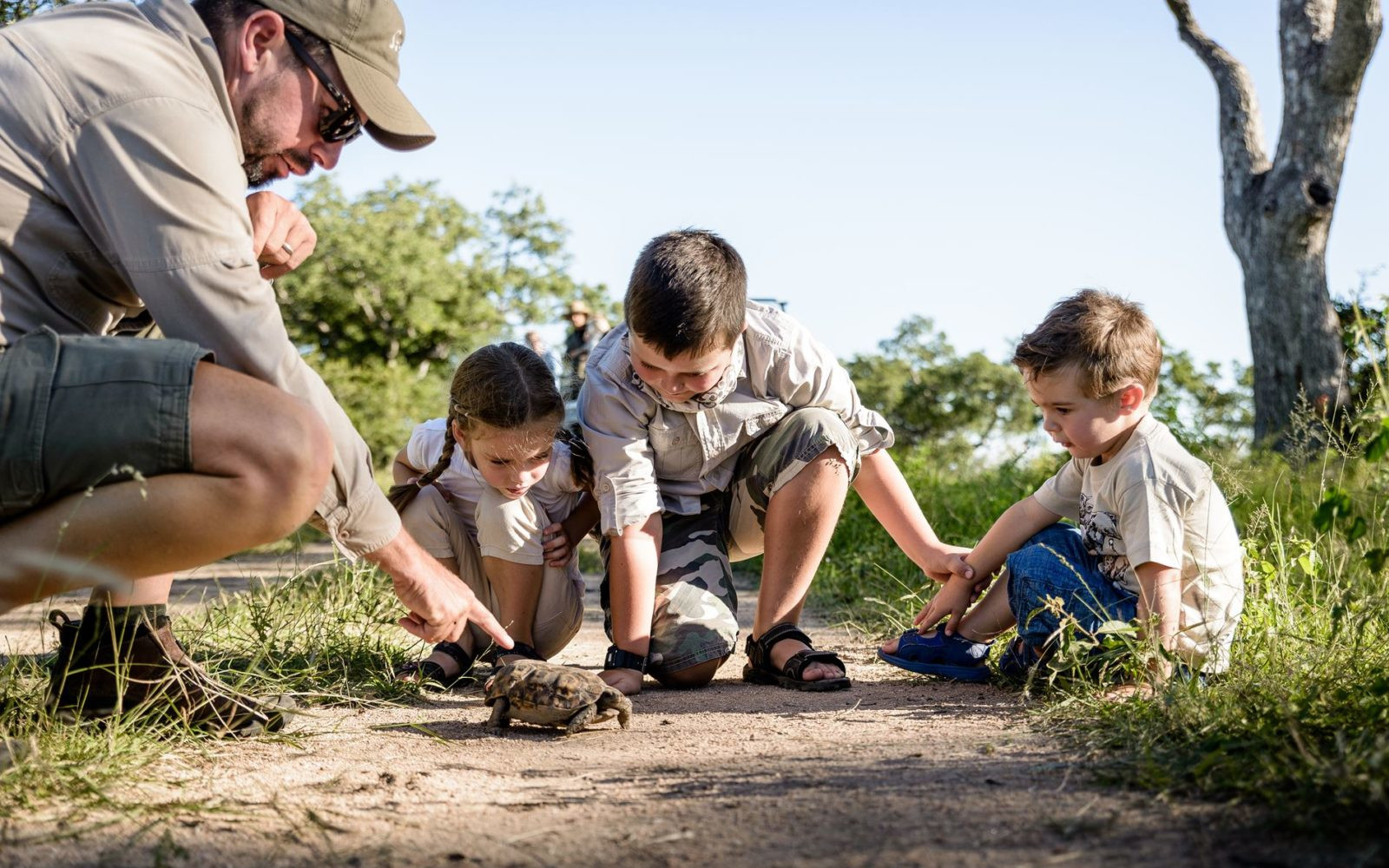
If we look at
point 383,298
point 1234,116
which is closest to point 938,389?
point 383,298

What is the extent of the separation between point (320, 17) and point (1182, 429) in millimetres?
3379

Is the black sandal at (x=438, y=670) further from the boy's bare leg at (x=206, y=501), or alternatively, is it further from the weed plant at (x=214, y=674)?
the boy's bare leg at (x=206, y=501)

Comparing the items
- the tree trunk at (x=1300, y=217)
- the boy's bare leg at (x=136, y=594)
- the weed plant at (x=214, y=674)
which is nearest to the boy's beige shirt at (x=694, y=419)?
the weed plant at (x=214, y=674)

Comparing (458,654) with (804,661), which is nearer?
(804,661)

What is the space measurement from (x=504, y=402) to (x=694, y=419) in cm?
54

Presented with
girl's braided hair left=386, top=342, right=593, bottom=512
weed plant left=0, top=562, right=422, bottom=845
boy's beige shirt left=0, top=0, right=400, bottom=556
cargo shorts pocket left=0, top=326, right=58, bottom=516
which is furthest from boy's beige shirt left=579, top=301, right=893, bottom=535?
cargo shorts pocket left=0, top=326, right=58, bottom=516

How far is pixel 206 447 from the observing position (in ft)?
7.15

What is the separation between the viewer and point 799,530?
343cm

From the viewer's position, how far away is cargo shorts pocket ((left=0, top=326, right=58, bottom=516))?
208cm

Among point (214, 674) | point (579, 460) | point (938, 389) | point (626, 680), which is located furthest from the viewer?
point (938, 389)

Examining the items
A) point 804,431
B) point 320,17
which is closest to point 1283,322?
point 804,431

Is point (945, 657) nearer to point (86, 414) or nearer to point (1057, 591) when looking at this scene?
point (1057, 591)

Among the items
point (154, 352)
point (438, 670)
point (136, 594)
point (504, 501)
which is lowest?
point (438, 670)

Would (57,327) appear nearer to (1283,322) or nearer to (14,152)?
(14,152)
